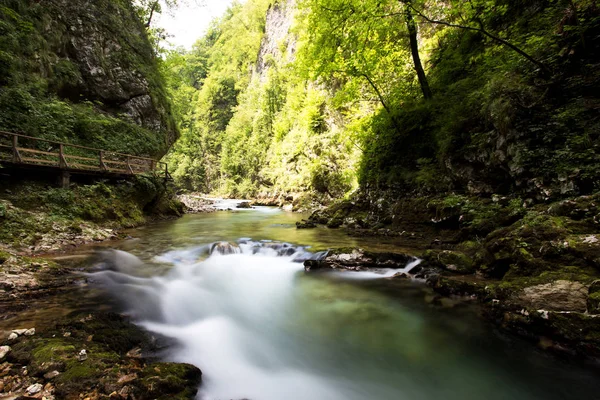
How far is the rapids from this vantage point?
3.27 meters

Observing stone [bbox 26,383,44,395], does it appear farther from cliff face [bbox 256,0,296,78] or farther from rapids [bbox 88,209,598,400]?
cliff face [bbox 256,0,296,78]

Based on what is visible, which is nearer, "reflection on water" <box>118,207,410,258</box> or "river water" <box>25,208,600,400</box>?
"river water" <box>25,208,600,400</box>

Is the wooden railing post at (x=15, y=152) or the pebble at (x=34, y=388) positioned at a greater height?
the wooden railing post at (x=15, y=152)

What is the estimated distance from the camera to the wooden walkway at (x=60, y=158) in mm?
8406

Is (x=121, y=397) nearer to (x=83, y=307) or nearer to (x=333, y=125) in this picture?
(x=83, y=307)

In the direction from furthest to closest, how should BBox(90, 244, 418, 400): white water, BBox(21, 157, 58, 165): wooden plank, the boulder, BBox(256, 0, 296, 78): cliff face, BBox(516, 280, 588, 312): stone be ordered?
BBox(256, 0, 296, 78): cliff face < BBox(21, 157, 58, 165): wooden plank < the boulder < BBox(516, 280, 588, 312): stone < BBox(90, 244, 418, 400): white water

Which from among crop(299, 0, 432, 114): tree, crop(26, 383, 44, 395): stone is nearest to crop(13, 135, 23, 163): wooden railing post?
crop(26, 383, 44, 395): stone

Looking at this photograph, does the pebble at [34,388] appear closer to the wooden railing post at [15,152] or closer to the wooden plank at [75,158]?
the wooden plank at [75,158]

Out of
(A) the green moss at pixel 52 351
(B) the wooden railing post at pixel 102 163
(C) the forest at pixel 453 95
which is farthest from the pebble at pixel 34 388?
(B) the wooden railing post at pixel 102 163

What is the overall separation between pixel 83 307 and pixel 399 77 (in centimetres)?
1260

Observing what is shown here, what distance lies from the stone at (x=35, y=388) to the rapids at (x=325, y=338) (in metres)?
1.41

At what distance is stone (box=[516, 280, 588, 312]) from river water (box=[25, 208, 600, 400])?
0.59 m

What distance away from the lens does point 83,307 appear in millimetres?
4414

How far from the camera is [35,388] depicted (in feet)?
7.97
